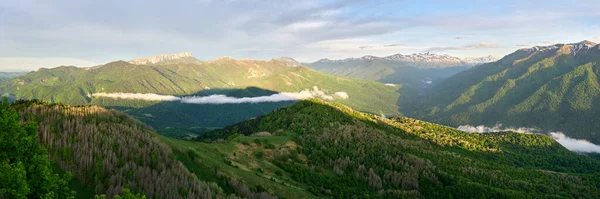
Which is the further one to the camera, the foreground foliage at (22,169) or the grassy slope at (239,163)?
the grassy slope at (239,163)

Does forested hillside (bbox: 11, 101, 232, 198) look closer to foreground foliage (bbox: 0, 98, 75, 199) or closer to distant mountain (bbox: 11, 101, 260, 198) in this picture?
distant mountain (bbox: 11, 101, 260, 198)

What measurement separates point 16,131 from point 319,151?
12200cm

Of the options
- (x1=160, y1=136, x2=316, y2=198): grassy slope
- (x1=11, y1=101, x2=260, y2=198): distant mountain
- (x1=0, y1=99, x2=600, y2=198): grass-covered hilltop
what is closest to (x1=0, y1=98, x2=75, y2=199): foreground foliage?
(x1=0, y1=99, x2=600, y2=198): grass-covered hilltop

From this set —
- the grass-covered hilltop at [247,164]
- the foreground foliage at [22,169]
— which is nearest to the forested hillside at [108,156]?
the grass-covered hilltop at [247,164]

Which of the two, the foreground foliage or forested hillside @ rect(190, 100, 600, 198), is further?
forested hillside @ rect(190, 100, 600, 198)

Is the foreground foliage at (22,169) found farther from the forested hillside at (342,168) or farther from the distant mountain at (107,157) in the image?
the forested hillside at (342,168)

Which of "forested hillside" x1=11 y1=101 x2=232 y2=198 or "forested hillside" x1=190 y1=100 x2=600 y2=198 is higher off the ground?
"forested hillside" x1=11 y1=101 x2=232 y2=198

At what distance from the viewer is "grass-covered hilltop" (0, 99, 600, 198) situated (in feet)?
130

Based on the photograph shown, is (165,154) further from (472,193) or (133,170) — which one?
(472,193)

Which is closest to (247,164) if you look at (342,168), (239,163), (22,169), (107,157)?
(239,163)

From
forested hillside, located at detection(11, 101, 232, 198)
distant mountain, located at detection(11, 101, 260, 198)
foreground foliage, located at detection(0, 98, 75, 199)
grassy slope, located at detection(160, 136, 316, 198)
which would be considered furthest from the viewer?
grassy slope, located at detection(160, 136, 316, 198)

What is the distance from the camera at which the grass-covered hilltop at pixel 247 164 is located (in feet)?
130

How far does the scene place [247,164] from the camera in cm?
9306

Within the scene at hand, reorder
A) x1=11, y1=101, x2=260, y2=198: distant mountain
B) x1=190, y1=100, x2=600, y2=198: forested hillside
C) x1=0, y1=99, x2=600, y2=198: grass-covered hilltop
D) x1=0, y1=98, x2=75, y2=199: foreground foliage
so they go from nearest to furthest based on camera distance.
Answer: x1=0, y1=98, x2=75, y2=199: foreground foliage < x1=11, y1=101, x2=260, y2=198: distant mountain < x1=0, y1=99, x2=600, y2=198: grass-covered hilltop < x1=190, y1=100, x2=600, y2=198: forested hillside
